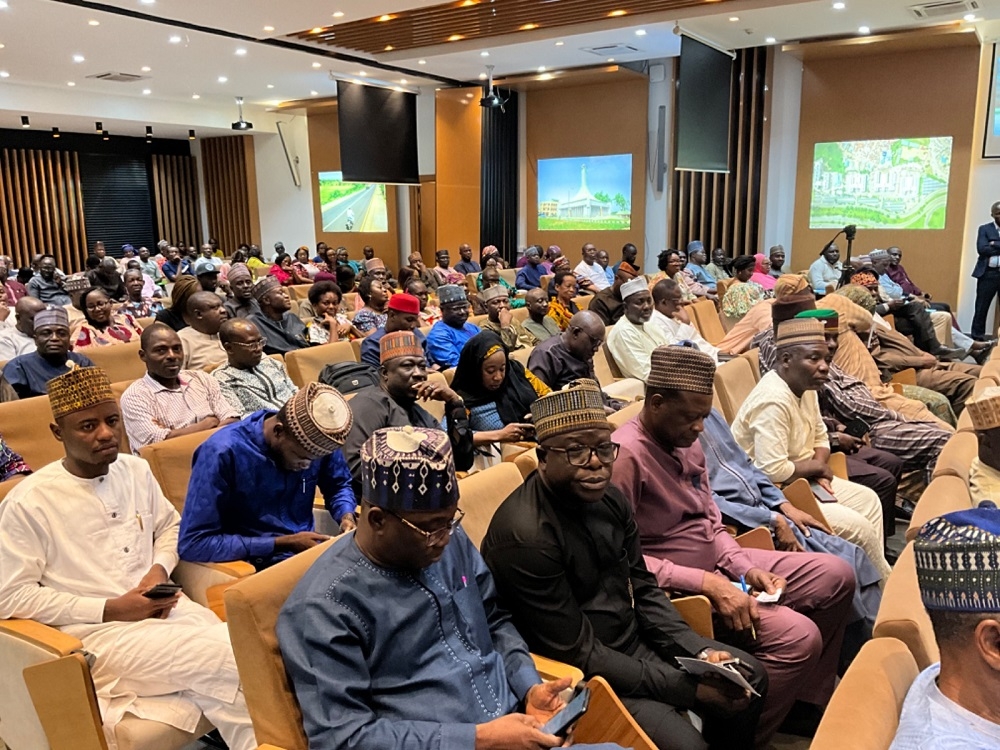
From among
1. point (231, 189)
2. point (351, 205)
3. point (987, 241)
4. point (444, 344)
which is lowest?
point (444, 344)

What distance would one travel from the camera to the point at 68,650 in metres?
1.98

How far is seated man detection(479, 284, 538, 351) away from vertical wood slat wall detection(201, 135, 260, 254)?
14.2m

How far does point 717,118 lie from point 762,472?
336 inches

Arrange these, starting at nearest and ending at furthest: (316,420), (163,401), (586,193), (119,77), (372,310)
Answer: (316,420) → (163,401) → (372,310) → (119,77) → (586,193)

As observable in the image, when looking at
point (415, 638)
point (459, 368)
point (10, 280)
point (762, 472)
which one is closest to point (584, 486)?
point (415, 638)

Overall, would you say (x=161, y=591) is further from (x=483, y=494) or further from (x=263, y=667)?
(x=483, y=494)

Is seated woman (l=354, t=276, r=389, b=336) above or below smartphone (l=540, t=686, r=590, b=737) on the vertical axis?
above

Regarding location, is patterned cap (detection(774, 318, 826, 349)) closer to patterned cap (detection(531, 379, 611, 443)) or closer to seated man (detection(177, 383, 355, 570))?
patterned cap (detection(531, 379, 611, 443))

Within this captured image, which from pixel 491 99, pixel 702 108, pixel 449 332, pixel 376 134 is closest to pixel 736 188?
pixel 702 108

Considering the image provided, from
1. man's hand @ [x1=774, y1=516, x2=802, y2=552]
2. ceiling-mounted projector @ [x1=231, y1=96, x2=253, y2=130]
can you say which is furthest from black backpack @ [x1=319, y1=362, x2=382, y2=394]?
ceiling-mounted projector @ [x1=231, y1=96, x2=253, y2=130]

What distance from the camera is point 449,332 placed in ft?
18.2

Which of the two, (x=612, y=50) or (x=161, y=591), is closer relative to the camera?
(x=161, y=591)

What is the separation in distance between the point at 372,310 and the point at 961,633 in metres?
→ 6.18

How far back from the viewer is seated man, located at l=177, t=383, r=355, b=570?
247 centimetres
